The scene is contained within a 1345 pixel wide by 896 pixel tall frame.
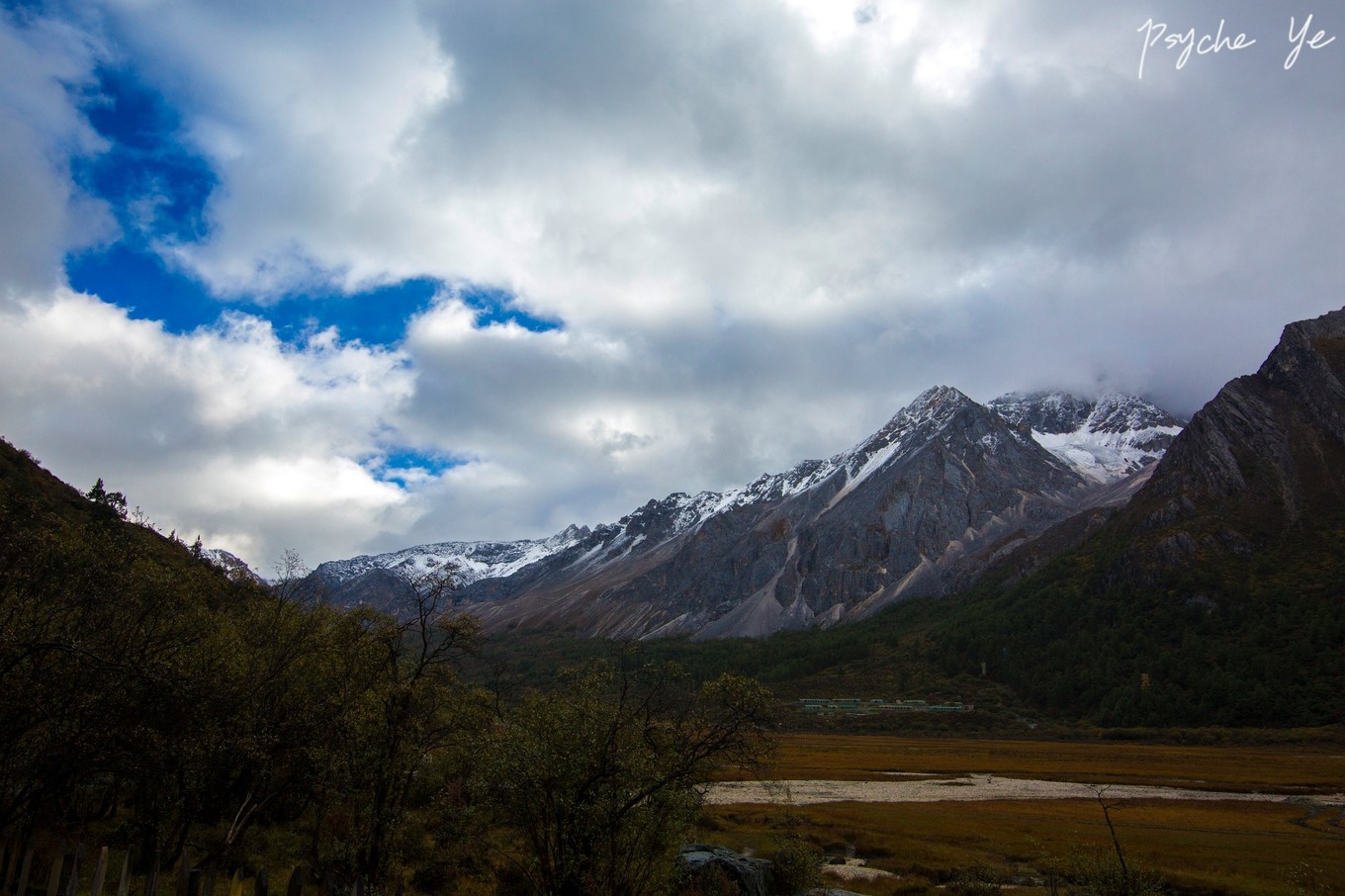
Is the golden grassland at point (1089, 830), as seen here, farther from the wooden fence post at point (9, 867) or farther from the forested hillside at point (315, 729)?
the wooden fence post at point (9, 867)

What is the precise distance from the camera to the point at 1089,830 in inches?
2186

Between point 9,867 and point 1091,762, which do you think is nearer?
point 9,867

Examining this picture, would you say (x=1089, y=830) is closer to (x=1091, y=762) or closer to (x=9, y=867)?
(x=9, y=867)

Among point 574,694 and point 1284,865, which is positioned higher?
point 574,694

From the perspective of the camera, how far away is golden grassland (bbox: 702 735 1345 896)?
41688mm

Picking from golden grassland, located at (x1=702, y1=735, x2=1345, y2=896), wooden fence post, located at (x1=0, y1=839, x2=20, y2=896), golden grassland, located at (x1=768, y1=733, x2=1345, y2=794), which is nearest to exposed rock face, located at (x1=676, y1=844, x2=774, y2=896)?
golden grassland, located at (x1=702, y1=735, x2=1345, y2=896)

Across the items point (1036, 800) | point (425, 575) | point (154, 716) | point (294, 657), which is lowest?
point (1036, 800)

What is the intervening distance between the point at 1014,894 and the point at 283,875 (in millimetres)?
34390

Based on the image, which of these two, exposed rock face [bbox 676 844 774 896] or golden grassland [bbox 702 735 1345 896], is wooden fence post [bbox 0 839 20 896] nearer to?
exposed rock face [bbox 676 844 774 896]

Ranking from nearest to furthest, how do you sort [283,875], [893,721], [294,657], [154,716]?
[154,716] → [294,657] → [283,875] → [893,721]

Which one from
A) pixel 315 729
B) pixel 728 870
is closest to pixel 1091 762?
pixel 728 870

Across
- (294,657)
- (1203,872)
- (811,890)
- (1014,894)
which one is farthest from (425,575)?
(1203,872)

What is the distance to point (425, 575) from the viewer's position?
28.0 m

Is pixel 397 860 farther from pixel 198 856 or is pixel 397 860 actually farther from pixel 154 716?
pixel 154 716
